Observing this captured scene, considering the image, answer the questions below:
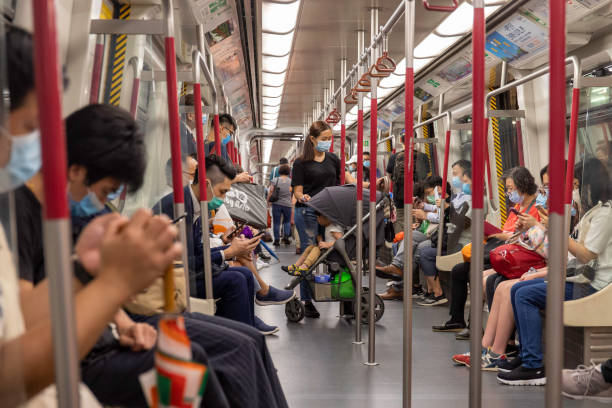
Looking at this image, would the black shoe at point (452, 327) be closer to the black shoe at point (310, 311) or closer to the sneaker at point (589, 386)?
the black shoe at point (310, 311)

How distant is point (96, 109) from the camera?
1.40 metres

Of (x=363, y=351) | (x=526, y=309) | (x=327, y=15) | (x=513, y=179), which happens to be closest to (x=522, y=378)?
(x=526, y=309)

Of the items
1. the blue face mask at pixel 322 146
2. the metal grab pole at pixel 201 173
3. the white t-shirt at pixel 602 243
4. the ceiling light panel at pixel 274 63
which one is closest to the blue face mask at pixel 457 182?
the blue face mask at pixel 322 146

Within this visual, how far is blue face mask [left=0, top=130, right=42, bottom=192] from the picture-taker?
37.1 inches

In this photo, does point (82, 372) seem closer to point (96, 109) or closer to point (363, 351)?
point (96, 109)

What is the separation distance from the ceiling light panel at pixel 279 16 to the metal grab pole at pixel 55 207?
495 centimetres

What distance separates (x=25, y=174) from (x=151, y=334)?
846 millimetres

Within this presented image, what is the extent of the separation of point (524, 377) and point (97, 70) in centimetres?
287

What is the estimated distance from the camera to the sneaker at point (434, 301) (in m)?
5.97

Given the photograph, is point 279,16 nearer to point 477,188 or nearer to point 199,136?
point 199,136

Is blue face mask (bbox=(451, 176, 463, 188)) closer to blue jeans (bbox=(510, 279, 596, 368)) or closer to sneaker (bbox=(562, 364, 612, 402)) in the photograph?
blue jeans (bbox=(510, 279, 596, 368))

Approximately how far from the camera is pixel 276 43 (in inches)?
278

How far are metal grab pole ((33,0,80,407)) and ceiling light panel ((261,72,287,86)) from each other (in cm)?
827

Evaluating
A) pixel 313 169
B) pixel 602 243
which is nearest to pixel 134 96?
pixel 602 243
